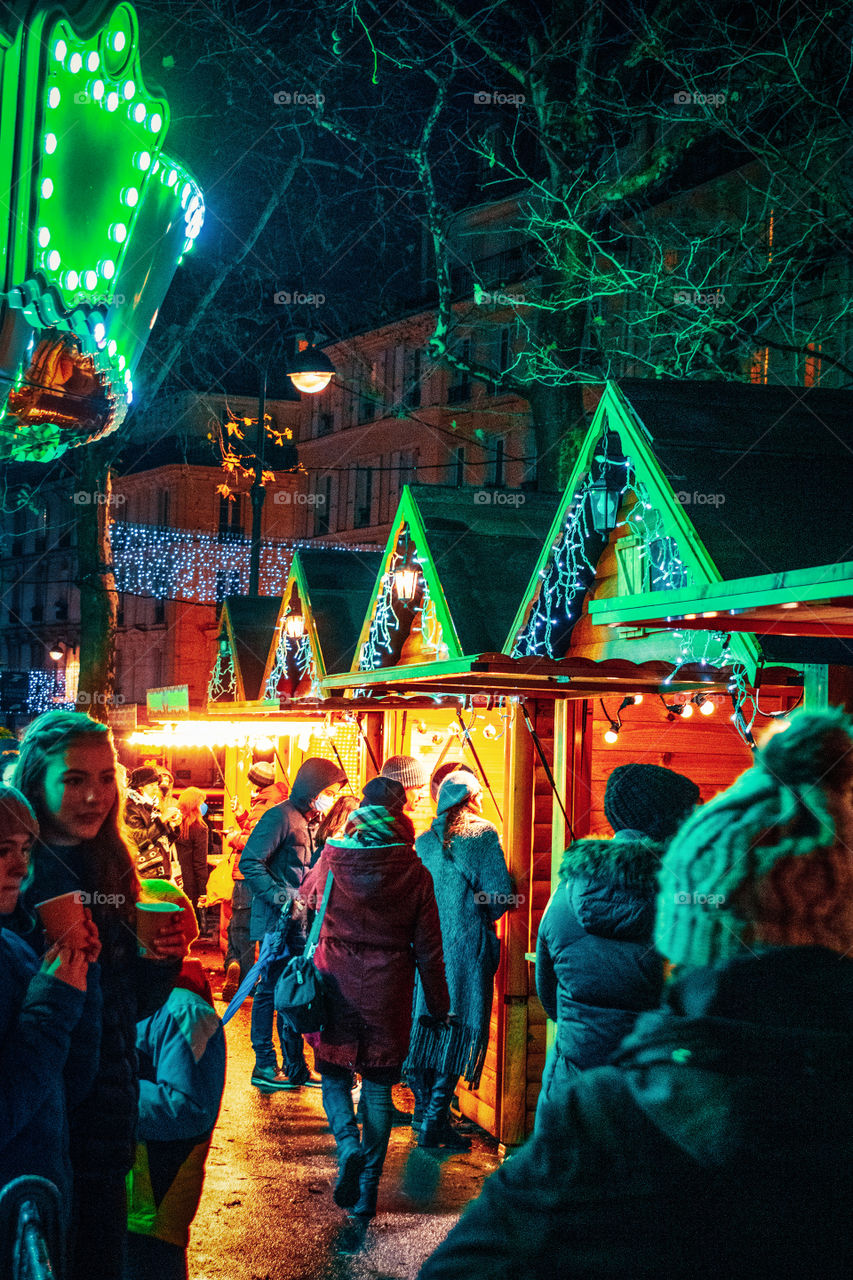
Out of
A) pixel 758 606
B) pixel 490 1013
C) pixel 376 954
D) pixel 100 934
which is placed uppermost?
pixel 758 606

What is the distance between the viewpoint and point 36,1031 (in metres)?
2.95

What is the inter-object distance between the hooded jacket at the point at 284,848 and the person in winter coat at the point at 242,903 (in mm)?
215

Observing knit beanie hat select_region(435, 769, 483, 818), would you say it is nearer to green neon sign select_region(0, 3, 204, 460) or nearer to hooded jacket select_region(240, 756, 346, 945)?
hooded jacket select_region(240, 756, 346, 945)

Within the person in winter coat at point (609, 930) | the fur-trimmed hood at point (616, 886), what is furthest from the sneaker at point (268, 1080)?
the fur-trimmed hood at point (616, 886)

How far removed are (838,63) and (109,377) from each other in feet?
37.6

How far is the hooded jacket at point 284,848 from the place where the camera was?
9539 mm

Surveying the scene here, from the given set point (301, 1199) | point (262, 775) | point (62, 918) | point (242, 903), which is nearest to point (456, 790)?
point (301, 1199)

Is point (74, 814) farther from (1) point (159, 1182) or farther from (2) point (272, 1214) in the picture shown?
(2) point (272, 1214)

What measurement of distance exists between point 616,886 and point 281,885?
582cm

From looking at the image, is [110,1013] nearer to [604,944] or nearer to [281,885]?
[604,944]

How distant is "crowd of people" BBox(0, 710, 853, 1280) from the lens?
4.93 ft

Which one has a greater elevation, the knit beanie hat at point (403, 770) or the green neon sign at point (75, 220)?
the green neon sign at point (75, 220)

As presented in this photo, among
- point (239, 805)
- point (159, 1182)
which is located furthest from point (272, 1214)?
point (239, 805)

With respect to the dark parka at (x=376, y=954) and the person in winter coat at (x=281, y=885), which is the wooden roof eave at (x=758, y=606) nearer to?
the dark parka at (x=376, y=954)
